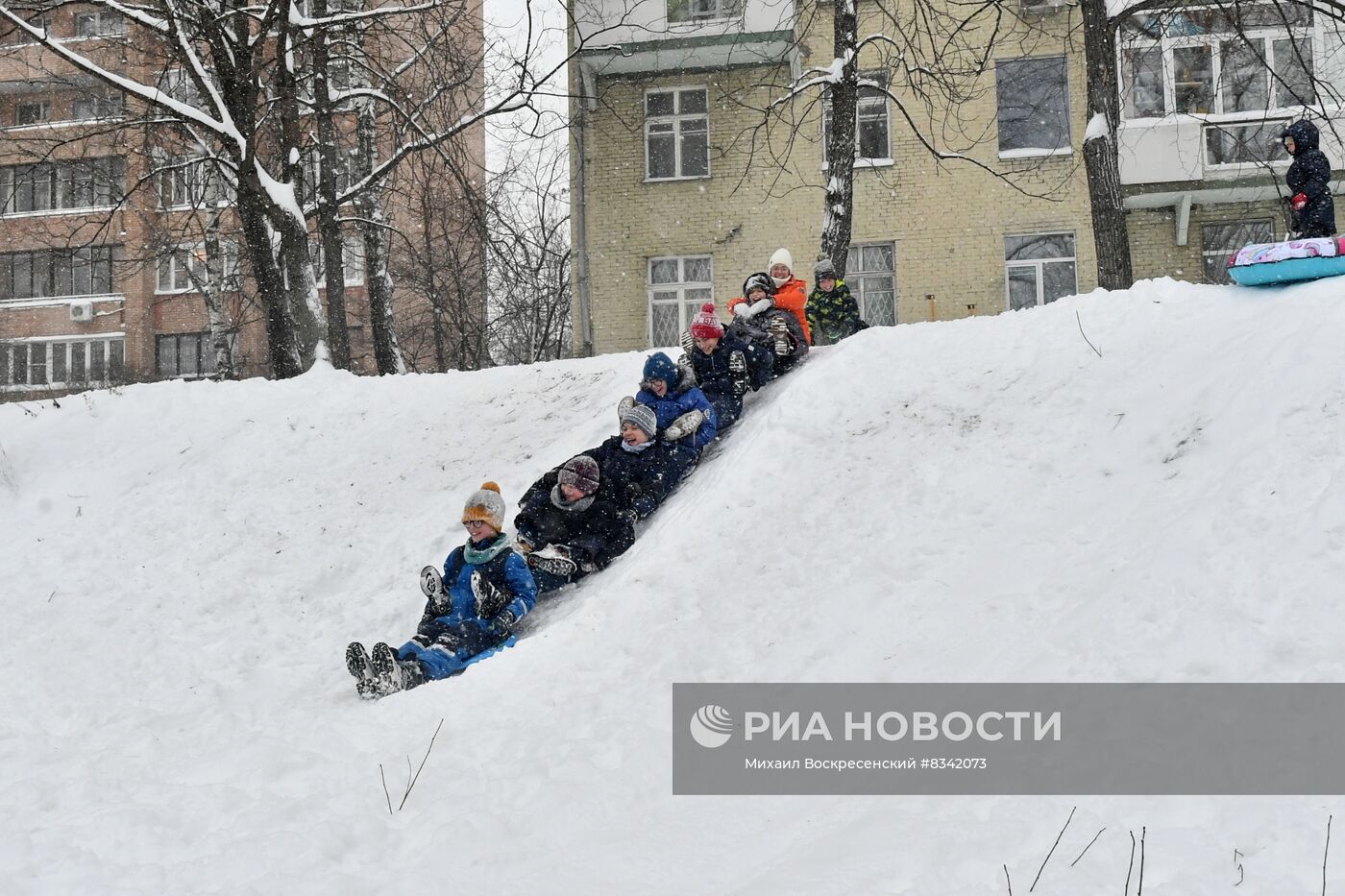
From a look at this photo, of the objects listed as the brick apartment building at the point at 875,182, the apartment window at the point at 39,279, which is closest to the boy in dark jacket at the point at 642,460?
the brick apartment building at the point at 875,182

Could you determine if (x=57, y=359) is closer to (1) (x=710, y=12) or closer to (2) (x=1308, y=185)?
(1) (x=710, y=12)

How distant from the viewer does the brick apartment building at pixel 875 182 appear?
17016 millimetres

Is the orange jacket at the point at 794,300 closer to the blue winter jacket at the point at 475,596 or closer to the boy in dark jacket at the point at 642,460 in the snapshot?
the boy in dark jacket at the point at 642,460

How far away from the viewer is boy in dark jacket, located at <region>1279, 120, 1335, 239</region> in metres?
8.05

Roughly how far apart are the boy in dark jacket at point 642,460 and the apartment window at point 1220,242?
1411 centimetres

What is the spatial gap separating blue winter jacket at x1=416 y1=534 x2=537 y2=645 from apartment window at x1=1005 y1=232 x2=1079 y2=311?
1349 centimetres

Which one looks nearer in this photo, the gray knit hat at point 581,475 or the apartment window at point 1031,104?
the gray knit hat at point 581,475

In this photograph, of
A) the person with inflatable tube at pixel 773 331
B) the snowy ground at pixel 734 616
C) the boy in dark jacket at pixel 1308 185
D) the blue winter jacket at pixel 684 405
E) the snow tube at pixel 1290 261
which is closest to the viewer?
the snowy ground at pixel 734 616

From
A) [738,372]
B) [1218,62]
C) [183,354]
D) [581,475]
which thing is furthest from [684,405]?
[183,354]

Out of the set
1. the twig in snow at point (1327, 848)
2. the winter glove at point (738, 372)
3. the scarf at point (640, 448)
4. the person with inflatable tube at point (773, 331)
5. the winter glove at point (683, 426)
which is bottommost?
the twig in snow at point (1327, 848)

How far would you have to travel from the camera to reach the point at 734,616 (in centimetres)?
550

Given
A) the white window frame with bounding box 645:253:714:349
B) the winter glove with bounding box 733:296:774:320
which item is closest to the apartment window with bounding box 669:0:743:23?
the white window frame with bounding box 645:253:714:349

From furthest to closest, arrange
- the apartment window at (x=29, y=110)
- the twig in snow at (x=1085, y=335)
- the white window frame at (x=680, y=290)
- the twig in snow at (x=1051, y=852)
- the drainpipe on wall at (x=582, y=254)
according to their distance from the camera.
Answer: the apartment window at (x=29, y=110) → the drainpipe on wall at (x=582, y=254) → the white window frame at (x=680, y=290) → the twig in snow at (x=1085, y=335) → the twig in snow at (x=1051, y=852)

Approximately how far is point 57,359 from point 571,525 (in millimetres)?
29336
